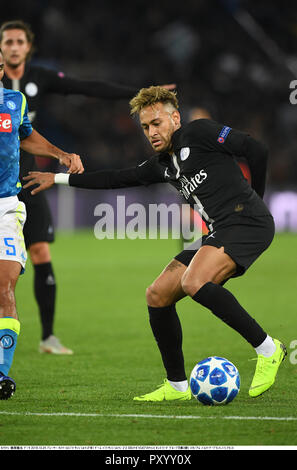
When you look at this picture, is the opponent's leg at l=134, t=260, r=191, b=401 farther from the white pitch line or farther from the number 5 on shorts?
the number 5 on shorts

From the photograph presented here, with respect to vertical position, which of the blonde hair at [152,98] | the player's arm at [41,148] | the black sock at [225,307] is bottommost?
the black sock at [225,307]

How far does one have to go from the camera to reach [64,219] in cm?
2355

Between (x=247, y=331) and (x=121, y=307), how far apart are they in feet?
18.6

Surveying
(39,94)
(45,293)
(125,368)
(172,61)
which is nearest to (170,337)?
(125,368)

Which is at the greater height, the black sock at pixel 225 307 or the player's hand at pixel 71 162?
the player's hand at pixel 71 162

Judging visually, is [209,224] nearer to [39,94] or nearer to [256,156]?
[256,156]

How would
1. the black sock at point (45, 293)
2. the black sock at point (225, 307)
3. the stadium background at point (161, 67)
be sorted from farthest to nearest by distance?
1. the stadium background at point (161, 67)
2. the black sock at point (45, 293)
3. the black sock at point (225, 307)

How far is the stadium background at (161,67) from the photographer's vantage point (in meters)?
24.7

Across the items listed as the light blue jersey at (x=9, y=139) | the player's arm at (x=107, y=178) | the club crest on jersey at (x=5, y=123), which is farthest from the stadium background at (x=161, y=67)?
the club crest on jersey at (x=5, y=123)

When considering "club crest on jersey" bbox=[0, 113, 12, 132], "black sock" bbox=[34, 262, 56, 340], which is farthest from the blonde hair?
"black sock" bbox=[34, 262, 56, 340]

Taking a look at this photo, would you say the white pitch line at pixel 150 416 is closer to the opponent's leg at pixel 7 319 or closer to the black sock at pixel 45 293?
the opponent's leg at pixel 7 319

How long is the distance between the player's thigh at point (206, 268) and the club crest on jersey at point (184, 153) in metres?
0.55

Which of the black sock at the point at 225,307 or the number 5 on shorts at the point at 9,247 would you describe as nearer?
the black sock at the point at 225,307

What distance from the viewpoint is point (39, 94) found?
24.7ft
